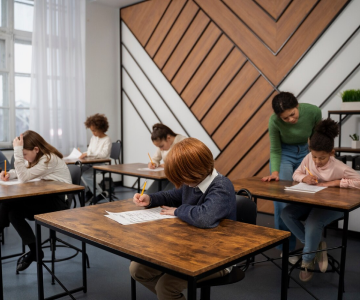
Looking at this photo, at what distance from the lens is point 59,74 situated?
5.63m

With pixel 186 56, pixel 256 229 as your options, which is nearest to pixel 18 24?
pixel 186 56

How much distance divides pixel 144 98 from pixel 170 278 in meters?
4.72

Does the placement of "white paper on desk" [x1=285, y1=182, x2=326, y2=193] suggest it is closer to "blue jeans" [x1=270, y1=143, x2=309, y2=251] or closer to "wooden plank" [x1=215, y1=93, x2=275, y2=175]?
"blue jeans" [x1=270, y1=143, x2=309, y2=251]

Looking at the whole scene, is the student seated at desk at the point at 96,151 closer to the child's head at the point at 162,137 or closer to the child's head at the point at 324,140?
the child's head at the point at 162,137

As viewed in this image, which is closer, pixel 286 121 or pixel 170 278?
pixel 170 278

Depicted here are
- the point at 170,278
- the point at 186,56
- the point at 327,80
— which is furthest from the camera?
the point at 186,56

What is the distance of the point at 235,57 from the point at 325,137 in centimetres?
249

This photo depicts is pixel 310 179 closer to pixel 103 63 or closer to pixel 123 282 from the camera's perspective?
pixel 123 282

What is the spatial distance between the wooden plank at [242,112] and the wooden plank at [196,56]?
36.1 inches

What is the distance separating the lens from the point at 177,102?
5.46m

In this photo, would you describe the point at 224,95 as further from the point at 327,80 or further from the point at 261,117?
the point at 327,80

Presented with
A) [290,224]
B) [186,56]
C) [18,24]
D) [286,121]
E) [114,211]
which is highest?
[18,24]

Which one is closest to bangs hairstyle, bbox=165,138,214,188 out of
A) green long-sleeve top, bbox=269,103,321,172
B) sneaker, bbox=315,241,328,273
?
sneaker, bbox=315,241,328,273

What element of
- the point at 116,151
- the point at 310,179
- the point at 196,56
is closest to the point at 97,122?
the point at 116,151
